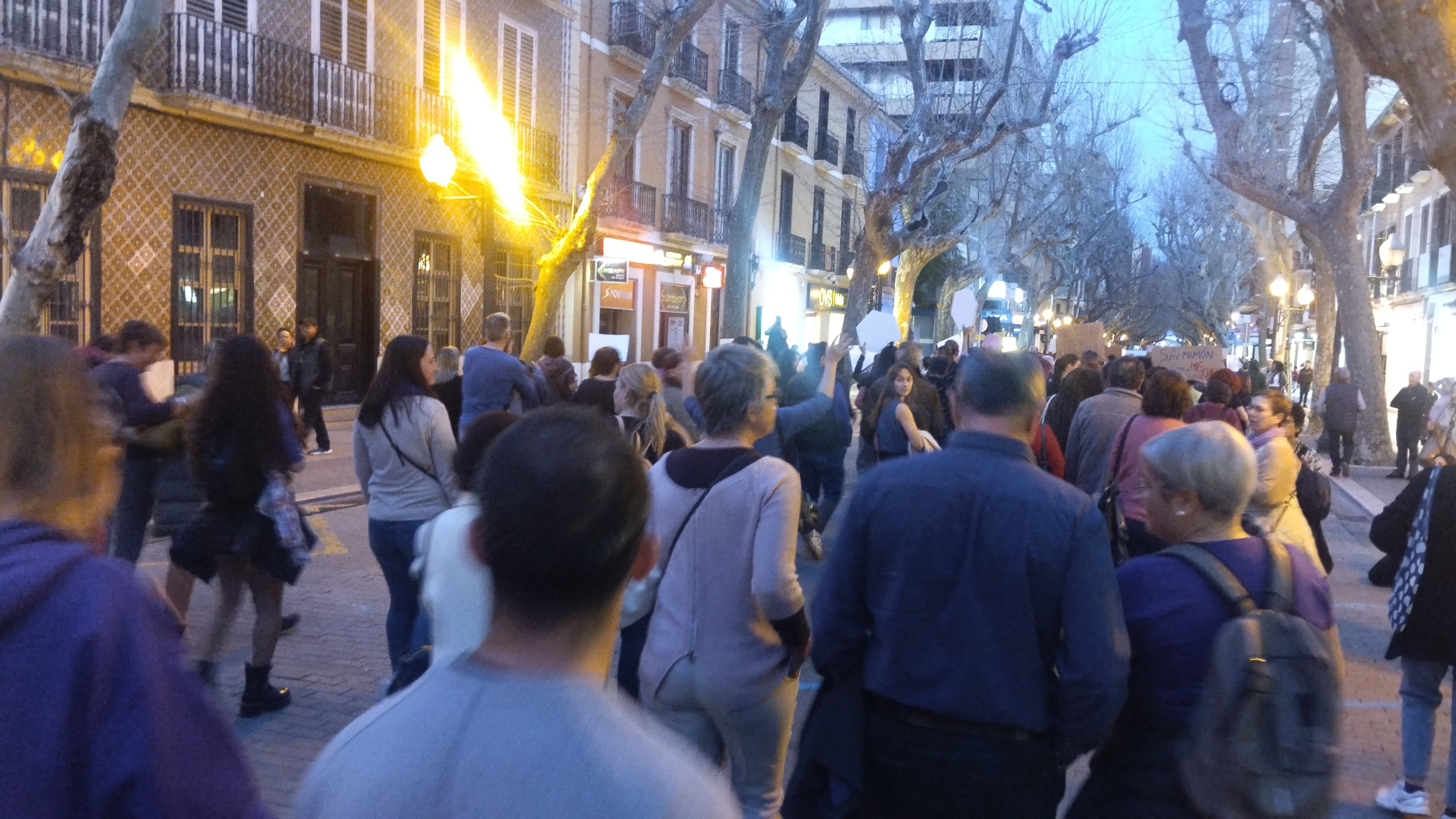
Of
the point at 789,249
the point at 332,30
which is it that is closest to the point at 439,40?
the point at 332,30

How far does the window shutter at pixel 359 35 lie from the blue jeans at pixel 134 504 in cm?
1365

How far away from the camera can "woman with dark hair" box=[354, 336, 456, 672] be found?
200 inches

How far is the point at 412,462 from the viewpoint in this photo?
200 inches

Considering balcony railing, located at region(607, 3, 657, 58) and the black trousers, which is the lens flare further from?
the black trousers

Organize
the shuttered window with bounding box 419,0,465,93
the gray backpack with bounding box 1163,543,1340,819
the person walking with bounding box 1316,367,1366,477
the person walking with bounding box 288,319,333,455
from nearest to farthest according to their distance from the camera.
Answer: the gray backpack with bounding box 1163,543,1340,819 < the person walking with bounding box 288,319,333,455 < the person walking with bounding box 1316,367,1366,477 < the shuttered window with bounding box 419,0,465,93

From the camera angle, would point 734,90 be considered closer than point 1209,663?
No

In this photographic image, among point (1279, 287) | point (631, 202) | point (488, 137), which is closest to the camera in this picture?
point (488, 137)

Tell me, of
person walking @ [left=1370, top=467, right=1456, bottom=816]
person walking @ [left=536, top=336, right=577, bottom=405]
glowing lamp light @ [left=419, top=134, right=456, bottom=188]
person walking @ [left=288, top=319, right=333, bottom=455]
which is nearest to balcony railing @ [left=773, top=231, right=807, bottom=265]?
glowing lamp light @ [left=419, top=134, right=456, bottom=188]

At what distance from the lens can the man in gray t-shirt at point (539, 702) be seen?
1.27 m

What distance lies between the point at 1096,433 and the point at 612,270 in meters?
17.4

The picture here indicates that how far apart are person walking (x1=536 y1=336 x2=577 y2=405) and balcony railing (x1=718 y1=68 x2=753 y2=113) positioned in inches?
839

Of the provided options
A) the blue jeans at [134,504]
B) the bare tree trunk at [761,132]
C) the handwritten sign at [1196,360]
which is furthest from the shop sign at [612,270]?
the blue jeans at [134,504]

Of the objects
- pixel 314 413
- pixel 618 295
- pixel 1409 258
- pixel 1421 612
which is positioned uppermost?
pixel 1409 258

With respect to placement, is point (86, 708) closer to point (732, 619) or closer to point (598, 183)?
point (732, 619)
